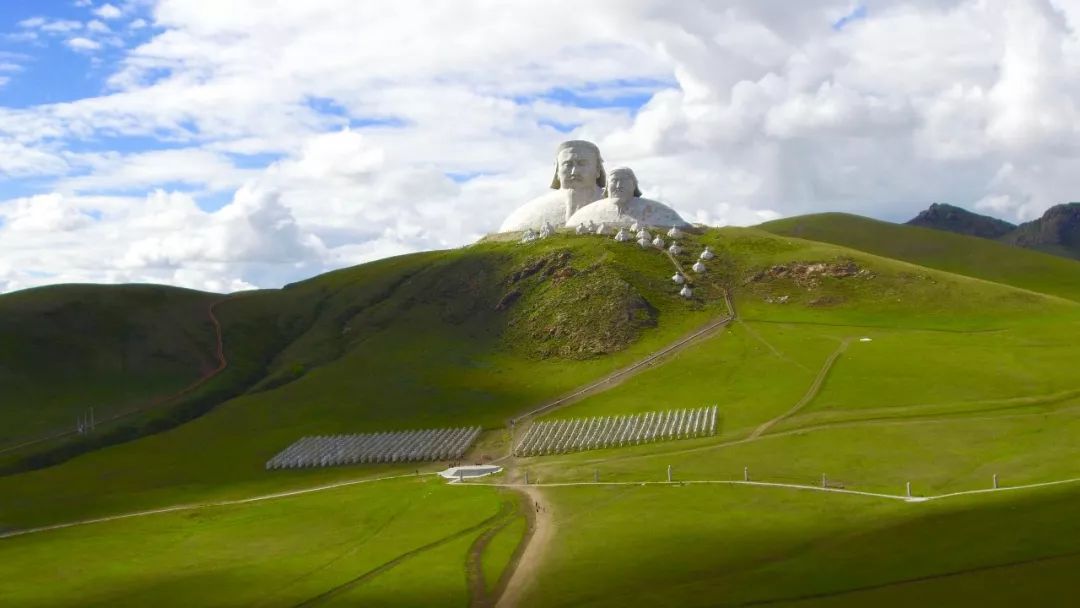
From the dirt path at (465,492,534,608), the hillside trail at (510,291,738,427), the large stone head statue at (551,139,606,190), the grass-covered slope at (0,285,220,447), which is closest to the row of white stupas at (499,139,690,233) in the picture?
the large stone head statue at (551,139,606,190)

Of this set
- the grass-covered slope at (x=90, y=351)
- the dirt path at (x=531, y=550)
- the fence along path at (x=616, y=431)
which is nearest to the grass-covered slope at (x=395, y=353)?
the grass-covered slope at (x=90, y=351)

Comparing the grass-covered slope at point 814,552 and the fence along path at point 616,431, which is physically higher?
the fence along path at point 616,431

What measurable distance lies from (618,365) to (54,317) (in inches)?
2756

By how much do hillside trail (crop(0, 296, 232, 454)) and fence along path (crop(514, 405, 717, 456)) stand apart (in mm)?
46680

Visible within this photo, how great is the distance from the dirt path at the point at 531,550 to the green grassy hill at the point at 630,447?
0.70m

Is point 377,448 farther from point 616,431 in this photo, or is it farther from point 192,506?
point 616,431

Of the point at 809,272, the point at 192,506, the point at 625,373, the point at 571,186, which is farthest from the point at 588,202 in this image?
the point at 192,506

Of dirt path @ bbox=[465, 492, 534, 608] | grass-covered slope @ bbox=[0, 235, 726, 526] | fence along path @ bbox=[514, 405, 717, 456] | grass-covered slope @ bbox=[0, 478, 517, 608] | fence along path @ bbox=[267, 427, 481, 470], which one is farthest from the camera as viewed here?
grass-covered slope @ bbox=[0, 235, 726, 526]

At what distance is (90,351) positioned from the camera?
4744 inches

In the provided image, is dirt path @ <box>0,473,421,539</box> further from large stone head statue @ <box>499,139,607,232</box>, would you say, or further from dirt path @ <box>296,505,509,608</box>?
large stone head statue @ <box>499,139,607,232</box>

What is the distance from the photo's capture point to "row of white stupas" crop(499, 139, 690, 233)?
146000 millimetres

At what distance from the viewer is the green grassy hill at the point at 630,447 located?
46.6 meters

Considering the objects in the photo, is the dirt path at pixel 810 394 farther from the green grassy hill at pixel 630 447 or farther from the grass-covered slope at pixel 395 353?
the grass-covered slope at pixel 395 353

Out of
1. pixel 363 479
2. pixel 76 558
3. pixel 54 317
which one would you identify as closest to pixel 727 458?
pixel 363 479
